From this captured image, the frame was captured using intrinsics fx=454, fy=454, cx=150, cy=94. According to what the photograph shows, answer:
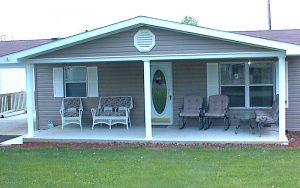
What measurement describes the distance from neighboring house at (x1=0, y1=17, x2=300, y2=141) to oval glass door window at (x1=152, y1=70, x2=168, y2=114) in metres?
0.07

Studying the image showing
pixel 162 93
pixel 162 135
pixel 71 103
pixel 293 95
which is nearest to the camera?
pixel 162 135

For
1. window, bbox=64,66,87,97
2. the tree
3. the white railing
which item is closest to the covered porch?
window, bbox=64,66,87,97

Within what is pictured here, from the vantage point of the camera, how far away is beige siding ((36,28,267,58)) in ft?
33.9

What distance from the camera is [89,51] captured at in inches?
431

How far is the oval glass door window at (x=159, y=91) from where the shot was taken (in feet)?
43.3

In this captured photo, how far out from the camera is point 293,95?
40.7 feet

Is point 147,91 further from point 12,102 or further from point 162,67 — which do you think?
point 12,102

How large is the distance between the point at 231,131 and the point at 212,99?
112 centimetres

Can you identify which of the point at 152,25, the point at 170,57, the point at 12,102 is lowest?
the point at 12,102

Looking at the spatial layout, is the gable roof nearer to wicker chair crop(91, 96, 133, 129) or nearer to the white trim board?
the white trim board

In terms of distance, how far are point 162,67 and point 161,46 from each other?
2.61 m

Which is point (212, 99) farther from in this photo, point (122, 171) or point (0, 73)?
point (0, 73)

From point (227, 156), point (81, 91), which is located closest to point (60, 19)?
point (81, 91)

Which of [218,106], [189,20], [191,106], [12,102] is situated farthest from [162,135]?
[189,20]
